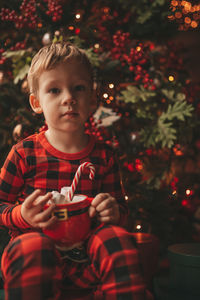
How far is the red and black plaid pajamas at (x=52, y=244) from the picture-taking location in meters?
0.64

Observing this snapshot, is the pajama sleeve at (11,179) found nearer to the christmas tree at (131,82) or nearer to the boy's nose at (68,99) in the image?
the boy's nose at (68,99)

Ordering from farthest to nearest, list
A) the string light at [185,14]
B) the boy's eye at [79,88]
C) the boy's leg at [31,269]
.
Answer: the string light at [185,14], the boy's eye at [79,88], the boy's leg at [31,269]

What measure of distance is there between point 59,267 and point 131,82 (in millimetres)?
1059

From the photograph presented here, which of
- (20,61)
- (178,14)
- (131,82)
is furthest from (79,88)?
(178,14)

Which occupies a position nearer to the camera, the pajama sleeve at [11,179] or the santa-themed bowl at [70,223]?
the santa-themed bowl at [70,223]

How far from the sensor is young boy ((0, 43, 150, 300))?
2.14ft

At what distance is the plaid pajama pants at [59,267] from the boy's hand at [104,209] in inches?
1.0

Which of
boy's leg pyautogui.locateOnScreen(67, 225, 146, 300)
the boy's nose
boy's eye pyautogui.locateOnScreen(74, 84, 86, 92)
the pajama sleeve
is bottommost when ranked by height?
boy's leg pyautogui.locateOnScreen(67, 225, 146, 300)

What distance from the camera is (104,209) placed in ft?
2.54

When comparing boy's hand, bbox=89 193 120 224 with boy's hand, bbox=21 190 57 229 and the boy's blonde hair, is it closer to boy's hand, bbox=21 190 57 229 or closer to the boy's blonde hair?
boy's hand, bbox=21 190 57 229

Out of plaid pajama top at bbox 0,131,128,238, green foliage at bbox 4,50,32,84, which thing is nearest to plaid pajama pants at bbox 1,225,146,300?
plaid pajama top at bbox 0,131,128,238

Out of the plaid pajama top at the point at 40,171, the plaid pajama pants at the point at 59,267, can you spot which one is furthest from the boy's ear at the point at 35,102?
the plaid pajama pants at the point at 59,267

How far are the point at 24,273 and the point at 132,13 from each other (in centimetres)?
147

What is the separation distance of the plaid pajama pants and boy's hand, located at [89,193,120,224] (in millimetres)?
25
